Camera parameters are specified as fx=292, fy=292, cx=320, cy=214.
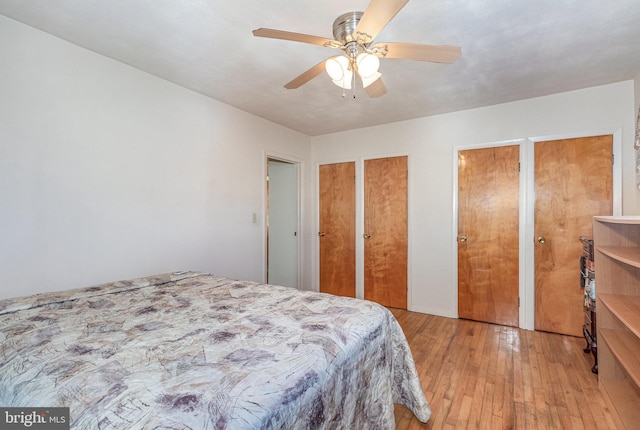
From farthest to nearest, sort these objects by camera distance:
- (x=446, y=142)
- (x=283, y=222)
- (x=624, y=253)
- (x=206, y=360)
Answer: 1. (x=283, y=222)
2. (x=446, y=142)
3. (x=624, y=253)
4. (x=206, y=360)

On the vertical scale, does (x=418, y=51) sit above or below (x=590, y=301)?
above

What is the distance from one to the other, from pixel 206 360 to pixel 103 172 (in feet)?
6.04

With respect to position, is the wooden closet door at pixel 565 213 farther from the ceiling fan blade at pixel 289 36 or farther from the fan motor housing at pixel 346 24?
the ceiling fan blade at pixel 289 36


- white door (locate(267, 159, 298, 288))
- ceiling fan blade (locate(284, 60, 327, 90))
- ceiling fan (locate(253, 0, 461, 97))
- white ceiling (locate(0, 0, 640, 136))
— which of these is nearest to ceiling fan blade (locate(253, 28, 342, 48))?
ceiling fan (locate(253, 0, 461, 97))

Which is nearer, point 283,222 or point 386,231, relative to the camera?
point 386,231

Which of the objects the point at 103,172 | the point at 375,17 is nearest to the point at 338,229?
the point at 103,172

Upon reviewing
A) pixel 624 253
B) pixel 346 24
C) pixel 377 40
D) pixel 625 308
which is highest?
pixel 377 40

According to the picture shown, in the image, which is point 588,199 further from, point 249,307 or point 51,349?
point 51,349

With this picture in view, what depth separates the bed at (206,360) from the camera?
0.77m

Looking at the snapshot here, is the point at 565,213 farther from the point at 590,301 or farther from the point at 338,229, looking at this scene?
the point at 338,229

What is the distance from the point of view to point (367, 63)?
4.82 ft

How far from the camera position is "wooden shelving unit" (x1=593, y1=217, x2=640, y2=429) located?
5.84 ft

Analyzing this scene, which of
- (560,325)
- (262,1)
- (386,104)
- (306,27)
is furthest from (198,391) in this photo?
(560,325)

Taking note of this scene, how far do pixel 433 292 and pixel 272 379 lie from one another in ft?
9.81
